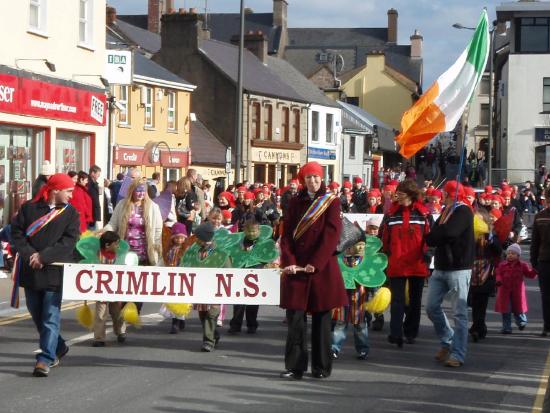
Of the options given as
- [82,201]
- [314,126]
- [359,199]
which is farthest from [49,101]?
[314,126]

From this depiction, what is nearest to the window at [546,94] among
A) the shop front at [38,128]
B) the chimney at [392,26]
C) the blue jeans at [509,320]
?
the shop front at [38,128]

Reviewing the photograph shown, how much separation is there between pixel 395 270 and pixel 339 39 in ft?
331

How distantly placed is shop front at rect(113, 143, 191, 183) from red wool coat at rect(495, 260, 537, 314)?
20.7 m

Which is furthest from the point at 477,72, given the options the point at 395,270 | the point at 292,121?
the point at 292,121

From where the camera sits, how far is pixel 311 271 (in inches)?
379

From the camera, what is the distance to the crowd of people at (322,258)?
32.0 ft

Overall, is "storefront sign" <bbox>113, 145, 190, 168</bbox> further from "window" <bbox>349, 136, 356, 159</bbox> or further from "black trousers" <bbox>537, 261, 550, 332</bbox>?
"window" <bbox>349, 136, 356, 159</bbox>

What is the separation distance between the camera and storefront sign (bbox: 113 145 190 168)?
36.8m

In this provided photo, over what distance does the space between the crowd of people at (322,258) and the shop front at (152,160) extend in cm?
2092

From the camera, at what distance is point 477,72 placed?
11.9 m

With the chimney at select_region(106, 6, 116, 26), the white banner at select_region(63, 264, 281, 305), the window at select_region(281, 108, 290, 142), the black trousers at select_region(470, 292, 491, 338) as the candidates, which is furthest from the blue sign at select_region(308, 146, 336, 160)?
the white banner at select_region(63, 264, 281, 305)

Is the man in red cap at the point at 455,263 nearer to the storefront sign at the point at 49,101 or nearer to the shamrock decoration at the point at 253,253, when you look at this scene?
the shamrock decoration at the point at 253,253

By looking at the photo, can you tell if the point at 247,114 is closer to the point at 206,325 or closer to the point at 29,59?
the point at 29,59

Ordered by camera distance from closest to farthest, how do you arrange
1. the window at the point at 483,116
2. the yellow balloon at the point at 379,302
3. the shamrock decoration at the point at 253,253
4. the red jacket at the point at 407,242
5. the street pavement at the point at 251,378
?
the street pavement at the point at 251,378 → the yellow balloon at the point at 379,302 → the red jacket at the point at 407,242 → the shamrock decoration at the point at 253,253 → the window at the point at 483,116
